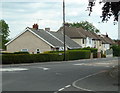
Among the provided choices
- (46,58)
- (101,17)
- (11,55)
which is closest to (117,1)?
(101,17)

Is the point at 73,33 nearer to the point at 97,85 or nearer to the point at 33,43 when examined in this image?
the point at 33,43

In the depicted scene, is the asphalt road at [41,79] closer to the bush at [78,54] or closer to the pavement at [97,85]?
the pavement at [97,85]

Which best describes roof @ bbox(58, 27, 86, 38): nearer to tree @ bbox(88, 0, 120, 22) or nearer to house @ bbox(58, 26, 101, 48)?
house @ bbox(58, 26, 101, 48)

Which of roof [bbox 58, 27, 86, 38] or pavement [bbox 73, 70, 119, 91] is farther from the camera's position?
roof [bbox 58, 27, 86, 38]

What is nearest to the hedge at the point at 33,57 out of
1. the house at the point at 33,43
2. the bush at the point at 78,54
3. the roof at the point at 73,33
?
the bush at the point at 78,54

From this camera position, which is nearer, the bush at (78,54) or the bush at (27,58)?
the bush at (27,58)

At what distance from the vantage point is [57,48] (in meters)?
57.9

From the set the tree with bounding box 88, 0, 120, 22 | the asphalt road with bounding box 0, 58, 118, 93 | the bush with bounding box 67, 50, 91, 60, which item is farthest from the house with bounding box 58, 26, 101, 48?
the tree with bounding box 88, 0, 120, 22

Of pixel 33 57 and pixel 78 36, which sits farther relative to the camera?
pixel 78 36

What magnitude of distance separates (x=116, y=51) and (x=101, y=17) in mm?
72848

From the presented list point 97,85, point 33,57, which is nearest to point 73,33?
point 33,57

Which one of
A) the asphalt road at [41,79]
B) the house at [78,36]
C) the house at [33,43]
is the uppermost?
the house at [78,36]

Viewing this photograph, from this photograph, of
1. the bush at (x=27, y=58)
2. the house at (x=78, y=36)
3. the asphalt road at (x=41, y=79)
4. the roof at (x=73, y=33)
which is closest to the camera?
the asphalt road at (x=41, y=79)

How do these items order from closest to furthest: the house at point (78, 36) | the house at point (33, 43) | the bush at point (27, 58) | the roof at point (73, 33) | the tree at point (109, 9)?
the tree at point (109, 9)
the bush at point (27, 58)
the house at point (33, 43)
the house at point (78, 36)
the roof at point (73, 33)
